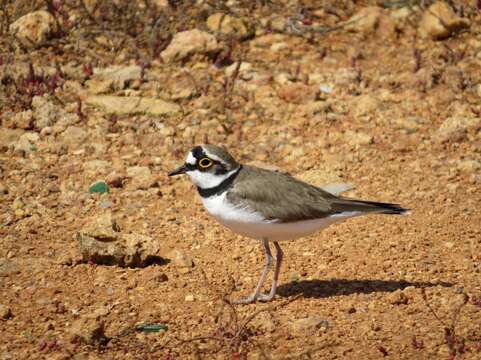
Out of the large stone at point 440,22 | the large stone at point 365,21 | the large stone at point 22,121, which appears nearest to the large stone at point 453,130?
the large stone at point 440,22

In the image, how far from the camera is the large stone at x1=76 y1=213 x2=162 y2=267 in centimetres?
614

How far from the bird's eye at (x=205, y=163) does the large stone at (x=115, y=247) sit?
84 cm

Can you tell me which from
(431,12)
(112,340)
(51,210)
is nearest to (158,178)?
(51,210)

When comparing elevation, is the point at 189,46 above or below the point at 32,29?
below

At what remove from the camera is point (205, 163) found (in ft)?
19.3

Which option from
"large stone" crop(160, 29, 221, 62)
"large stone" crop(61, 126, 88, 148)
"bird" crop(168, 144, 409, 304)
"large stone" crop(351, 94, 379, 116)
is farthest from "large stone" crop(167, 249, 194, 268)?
"large stone" crop(160, 29, 221, 62)

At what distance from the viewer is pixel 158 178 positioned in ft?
25.3

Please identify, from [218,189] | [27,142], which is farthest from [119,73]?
[218,189]

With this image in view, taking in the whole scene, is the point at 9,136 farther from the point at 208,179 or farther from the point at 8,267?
the point at 208,179

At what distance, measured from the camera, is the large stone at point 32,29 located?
926 centimetres

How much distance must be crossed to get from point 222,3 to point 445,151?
12.3ft

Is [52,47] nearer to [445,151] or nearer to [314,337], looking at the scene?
[445,151]

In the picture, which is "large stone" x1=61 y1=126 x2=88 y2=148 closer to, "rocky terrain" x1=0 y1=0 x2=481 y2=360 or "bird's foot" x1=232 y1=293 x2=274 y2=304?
"rocky terrain" x1=0 y1=0 x2=481 y2=360

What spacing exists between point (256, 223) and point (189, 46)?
4214 millimetres
